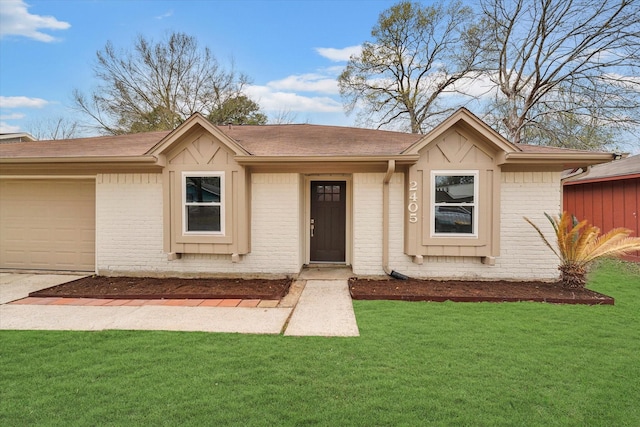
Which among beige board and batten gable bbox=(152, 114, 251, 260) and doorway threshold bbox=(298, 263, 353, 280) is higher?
beige board and batten gable bbox=(152, 114, 251, 260)

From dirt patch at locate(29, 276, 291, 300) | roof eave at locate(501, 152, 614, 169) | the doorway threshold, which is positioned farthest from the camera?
the doorway threshold

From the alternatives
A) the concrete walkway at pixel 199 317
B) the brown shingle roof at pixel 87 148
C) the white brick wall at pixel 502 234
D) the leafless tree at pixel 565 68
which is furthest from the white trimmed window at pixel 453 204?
the leafless tree at pixel 565 68

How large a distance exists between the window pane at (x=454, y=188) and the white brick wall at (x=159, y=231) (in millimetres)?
2854

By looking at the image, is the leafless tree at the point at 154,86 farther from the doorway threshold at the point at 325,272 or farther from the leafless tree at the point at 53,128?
the doorway threshold at the point at 325,272

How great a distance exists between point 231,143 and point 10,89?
64.4 feet

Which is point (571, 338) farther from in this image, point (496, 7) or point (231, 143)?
point (496, 7)

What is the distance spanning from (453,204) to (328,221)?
113 inches

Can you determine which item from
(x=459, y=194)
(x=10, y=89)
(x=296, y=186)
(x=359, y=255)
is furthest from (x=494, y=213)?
(x=10, y=89)

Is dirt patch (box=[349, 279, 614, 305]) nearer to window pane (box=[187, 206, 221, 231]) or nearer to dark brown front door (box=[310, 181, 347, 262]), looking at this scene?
dark brown front door (box=[310, 181, 347, 262])

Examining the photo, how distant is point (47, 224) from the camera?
23.2ft

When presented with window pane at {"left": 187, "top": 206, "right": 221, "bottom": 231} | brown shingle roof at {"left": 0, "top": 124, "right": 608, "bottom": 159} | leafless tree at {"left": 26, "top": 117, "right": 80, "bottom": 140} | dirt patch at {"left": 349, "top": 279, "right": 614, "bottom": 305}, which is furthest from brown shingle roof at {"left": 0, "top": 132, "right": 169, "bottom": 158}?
leafless tree at {"left": 26, "top": 117, "right": 80, "bottom": 140}

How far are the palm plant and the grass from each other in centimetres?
153

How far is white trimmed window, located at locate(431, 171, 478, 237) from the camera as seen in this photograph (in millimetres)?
6008

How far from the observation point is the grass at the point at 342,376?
231 cm
